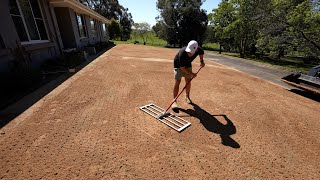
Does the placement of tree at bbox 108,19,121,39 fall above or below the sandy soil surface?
above

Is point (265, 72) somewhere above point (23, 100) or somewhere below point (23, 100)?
below

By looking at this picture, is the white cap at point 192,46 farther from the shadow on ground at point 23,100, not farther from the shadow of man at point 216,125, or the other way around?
the shadow on ground at point 23,100

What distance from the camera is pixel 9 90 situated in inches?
184

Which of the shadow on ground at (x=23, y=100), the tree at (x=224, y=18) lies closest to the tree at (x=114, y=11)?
the tree at (x=224, y=18)

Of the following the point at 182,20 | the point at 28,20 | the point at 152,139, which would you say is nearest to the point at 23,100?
the point at 152,139

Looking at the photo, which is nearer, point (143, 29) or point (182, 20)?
point (182, 20)

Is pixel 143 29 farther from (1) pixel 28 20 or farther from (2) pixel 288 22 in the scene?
(1) pixel 28 20

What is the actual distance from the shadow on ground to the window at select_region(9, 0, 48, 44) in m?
2.44

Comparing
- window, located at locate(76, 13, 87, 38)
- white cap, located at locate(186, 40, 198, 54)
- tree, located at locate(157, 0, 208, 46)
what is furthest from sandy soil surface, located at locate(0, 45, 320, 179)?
tree, located at locate(157, 0, 208, 46)

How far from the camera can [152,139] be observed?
3.03 m

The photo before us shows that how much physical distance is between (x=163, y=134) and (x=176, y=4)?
3345 centimetres

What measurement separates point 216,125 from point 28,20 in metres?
8.12

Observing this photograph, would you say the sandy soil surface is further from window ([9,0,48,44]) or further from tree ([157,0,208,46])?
tree ([157,0,208,46])

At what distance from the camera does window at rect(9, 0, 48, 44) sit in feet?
Answer: 19.9
